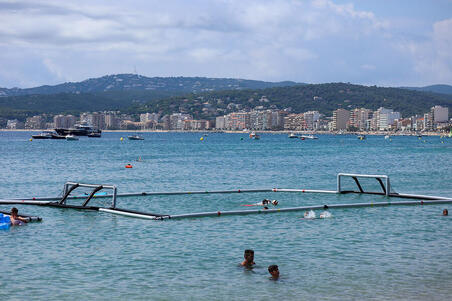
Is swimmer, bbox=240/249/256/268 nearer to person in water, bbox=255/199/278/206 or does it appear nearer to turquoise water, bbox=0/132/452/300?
turquoise water, bbox=0/132/452/300

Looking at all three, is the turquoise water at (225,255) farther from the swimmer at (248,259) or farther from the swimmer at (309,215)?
the swimmer at (309,215)

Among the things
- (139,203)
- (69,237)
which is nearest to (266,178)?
(139,203)

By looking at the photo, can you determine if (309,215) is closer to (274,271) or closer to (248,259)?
(248,259)

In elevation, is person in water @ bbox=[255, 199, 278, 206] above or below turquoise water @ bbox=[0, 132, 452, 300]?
above

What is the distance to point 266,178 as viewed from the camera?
5703cm

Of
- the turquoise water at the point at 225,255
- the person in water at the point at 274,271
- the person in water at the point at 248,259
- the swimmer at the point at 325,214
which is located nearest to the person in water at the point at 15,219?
the turquoise water at the point at 225,255

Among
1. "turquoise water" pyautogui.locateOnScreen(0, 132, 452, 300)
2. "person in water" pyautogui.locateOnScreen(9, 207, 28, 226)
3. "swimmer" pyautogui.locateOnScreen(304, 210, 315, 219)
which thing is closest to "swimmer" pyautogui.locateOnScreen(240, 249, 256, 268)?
"turquoise water" pyautogui.locateOnScreen(0, 132, 452, 300)

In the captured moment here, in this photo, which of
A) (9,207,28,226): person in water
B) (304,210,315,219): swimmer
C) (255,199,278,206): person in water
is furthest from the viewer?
(255,199,278,206): person in water

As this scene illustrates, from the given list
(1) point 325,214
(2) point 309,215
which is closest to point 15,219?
(2) point 309,215

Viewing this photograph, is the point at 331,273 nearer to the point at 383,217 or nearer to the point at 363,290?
the point at 363,290

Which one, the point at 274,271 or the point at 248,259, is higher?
the point at 248,259

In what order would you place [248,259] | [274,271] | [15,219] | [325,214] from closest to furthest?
[274,271] → [248,259] → [15,219] → [325,214]

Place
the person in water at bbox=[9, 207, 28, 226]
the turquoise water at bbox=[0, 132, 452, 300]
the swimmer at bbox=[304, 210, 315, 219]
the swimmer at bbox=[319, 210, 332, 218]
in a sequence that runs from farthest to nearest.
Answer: the swimmer at bbox=[319, 210, 332, 218] < the swimmer at bbox=[304, 210, 315, 219] < the person in water at bbox=[9, 207, 28, 226] < the turquoise water at bbox=[0, 132, 452, 300]

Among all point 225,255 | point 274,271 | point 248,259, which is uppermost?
point 248,259
